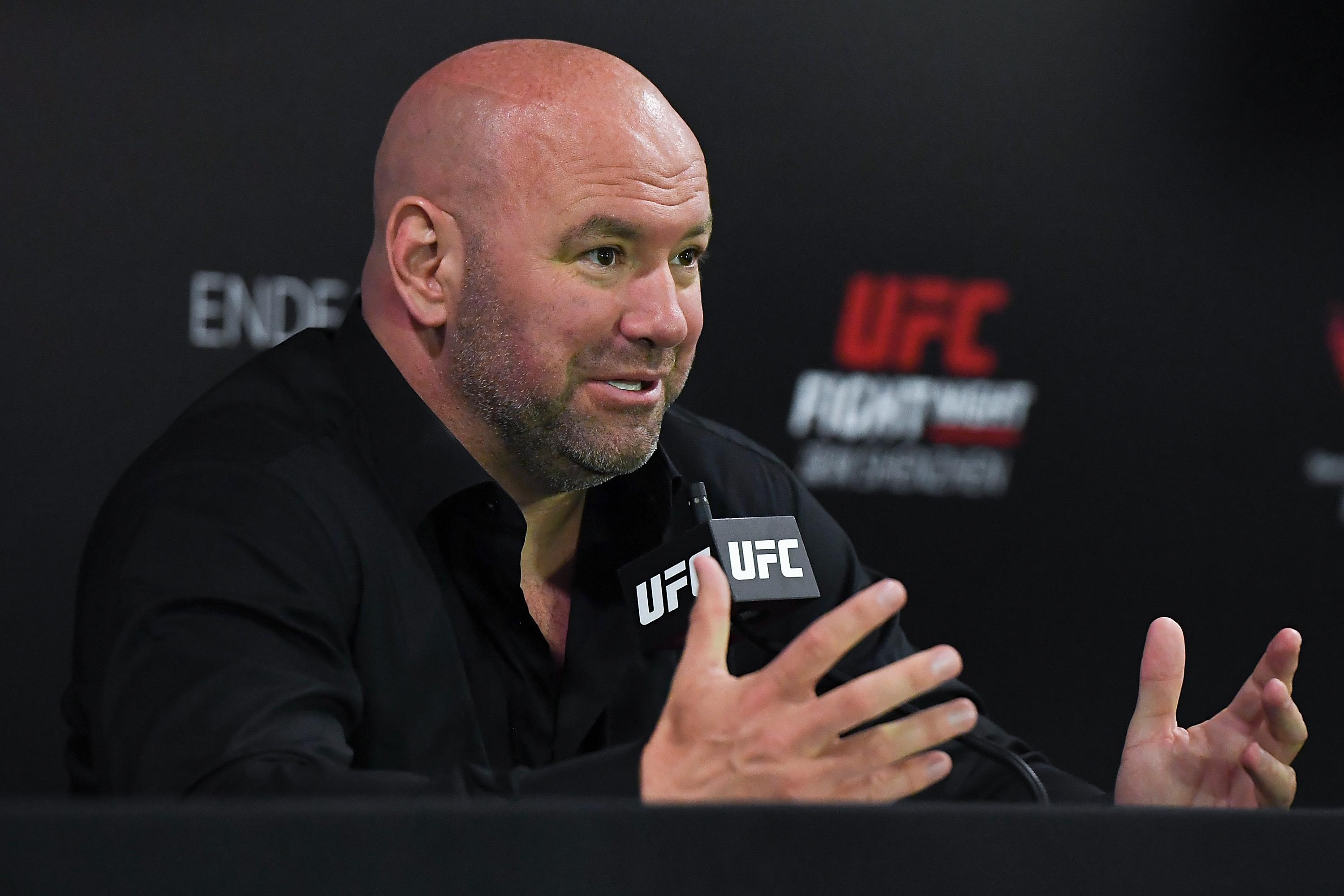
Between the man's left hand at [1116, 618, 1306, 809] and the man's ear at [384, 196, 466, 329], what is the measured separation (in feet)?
2.82

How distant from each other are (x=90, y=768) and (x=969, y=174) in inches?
78.4

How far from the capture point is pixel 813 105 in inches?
109

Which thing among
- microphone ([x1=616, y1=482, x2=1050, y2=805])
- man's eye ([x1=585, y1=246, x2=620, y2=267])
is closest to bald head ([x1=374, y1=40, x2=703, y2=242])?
man's eye ([x1=585, y1=246, x2=620, y2=267])

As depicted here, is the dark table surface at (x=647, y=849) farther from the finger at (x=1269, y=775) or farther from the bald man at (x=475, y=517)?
the finger at (x=1269, y=775)

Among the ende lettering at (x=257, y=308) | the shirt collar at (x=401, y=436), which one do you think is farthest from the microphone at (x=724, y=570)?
the ende lettering at (x=257, y=308)

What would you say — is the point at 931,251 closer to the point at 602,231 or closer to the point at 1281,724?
the point at 602,231

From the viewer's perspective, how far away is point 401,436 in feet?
5.31

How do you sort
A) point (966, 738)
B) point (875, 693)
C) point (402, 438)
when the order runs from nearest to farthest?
point (875, 693)
point (966, 738)
point (402, 438)

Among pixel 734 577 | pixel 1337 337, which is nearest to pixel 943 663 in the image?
pixel 734 577

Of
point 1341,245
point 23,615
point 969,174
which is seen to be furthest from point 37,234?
point 1341,245

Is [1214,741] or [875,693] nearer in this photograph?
[875,693]

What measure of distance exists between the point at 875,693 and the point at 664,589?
0.35m

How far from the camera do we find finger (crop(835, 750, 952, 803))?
1.04 metres

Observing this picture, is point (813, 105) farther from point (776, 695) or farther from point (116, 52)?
point (776, 695)
